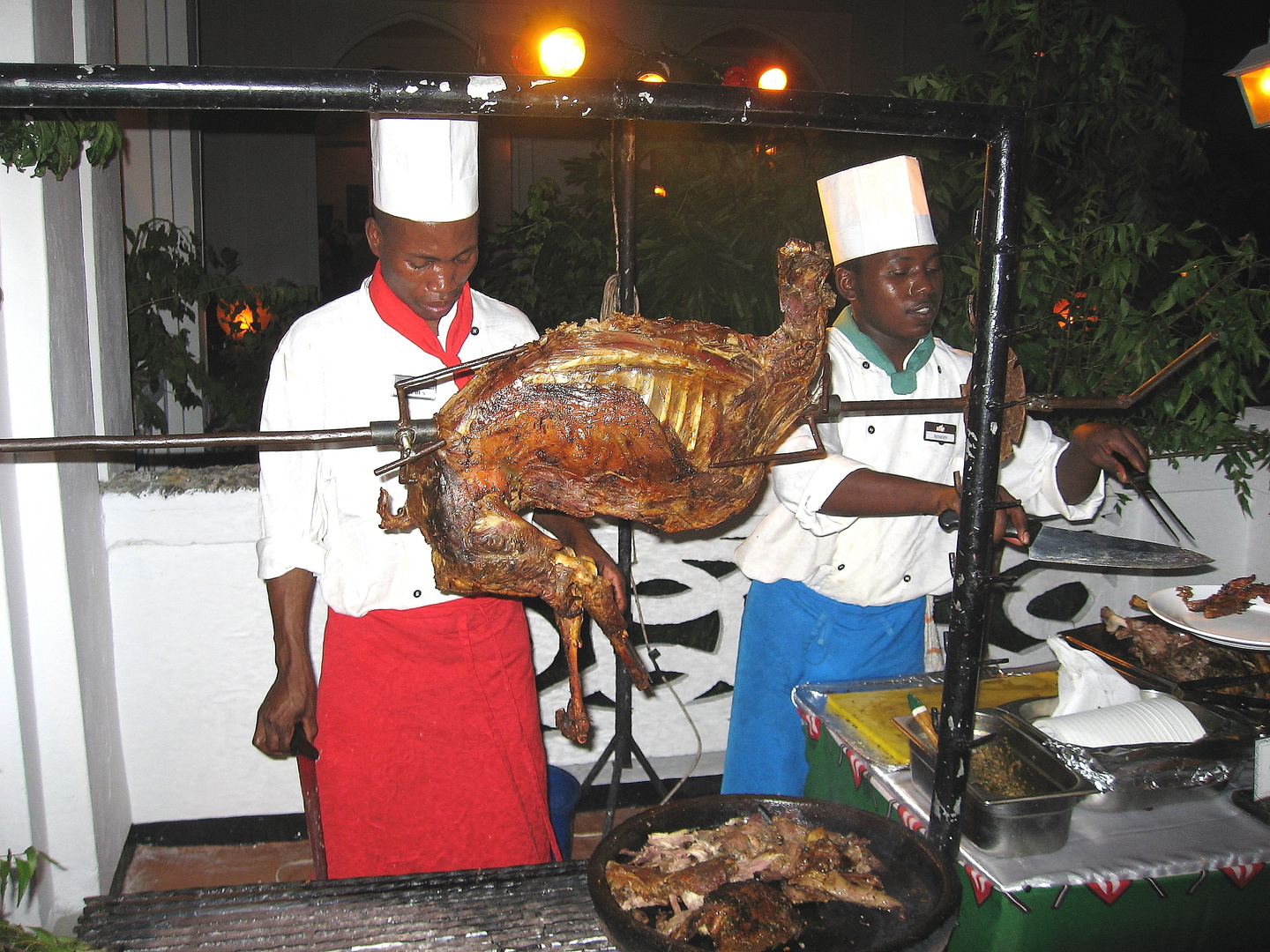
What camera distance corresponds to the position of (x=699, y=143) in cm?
461

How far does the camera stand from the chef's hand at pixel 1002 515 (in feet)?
5.53

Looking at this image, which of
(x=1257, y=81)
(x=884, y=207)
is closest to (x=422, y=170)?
(x=884, y=207)

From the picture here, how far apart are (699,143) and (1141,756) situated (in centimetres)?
371

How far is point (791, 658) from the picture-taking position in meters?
2.67

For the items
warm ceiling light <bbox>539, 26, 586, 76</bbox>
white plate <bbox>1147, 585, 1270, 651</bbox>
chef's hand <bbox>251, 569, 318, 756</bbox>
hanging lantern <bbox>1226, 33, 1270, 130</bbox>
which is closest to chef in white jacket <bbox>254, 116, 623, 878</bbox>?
chef's hand <bbox>251, 569, 318, 756</bbox>

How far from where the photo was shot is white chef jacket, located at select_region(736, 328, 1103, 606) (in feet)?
8.42

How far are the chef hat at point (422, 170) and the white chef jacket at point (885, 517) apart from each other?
47.2 inches

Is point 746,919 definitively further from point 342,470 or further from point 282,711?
point 342,470

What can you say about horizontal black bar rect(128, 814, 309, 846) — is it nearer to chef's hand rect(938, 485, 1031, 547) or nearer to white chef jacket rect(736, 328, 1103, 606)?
white chef jacket rect(736, 328, 1103, 606)

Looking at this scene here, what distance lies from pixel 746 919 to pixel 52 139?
2542mm

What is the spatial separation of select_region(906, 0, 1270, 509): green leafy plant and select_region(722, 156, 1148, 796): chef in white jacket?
93 cm

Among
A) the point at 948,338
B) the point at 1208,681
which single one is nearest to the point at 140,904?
the point at 1208,681

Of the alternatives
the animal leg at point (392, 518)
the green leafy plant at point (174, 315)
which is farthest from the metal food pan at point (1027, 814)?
the green leafy plant at point (174, 315)

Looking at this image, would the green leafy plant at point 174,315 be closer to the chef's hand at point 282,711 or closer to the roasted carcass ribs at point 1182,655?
the chef's hand at point 282,711
